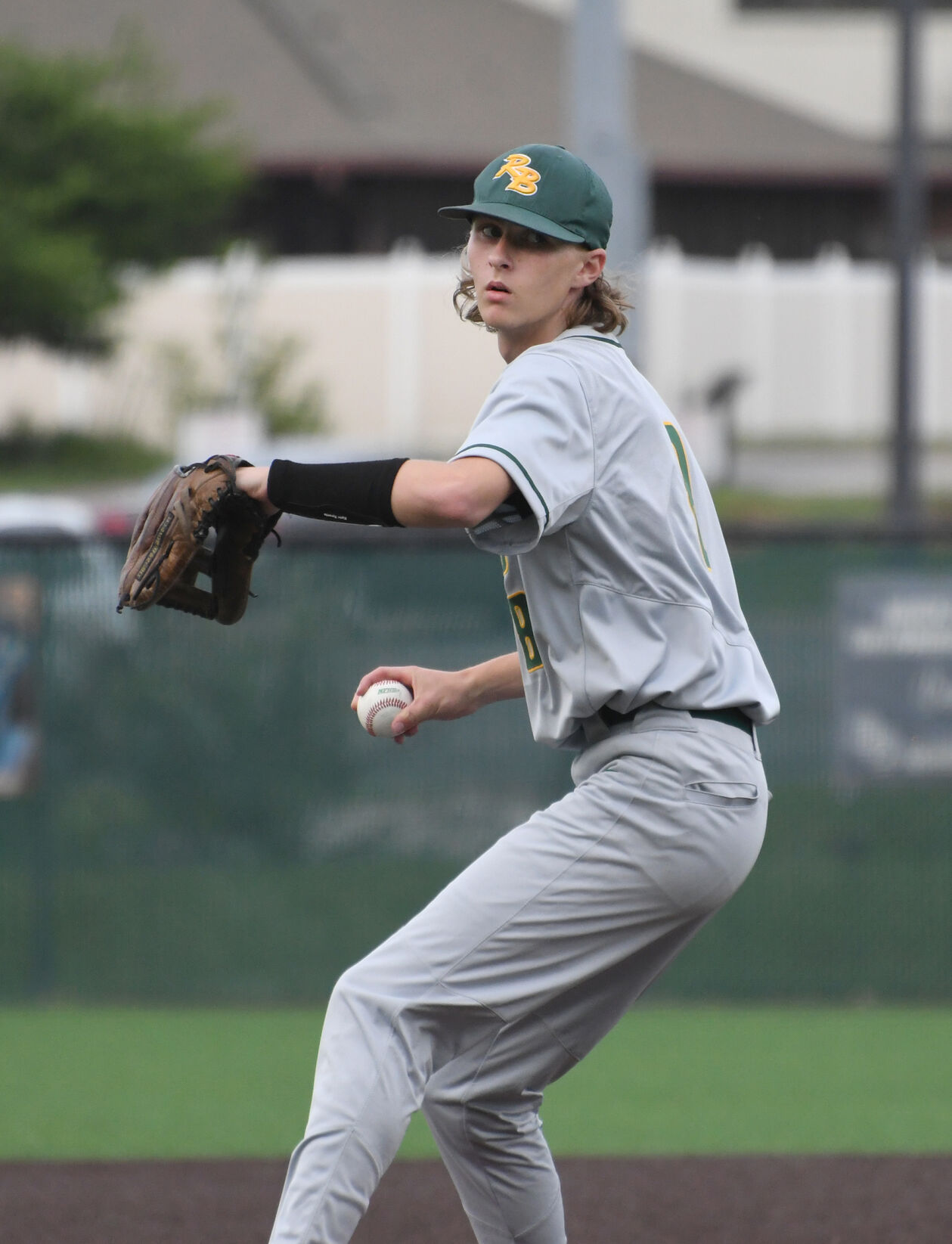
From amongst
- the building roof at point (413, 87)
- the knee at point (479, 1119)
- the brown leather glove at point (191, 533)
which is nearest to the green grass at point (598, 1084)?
the knee at point (479, 1119)

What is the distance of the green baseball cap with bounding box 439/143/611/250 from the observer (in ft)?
10.2

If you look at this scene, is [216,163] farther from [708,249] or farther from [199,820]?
[199,820]

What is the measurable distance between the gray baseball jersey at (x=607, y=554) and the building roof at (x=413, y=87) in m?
27.2

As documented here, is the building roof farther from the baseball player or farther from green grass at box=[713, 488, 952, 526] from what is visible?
the baseball player

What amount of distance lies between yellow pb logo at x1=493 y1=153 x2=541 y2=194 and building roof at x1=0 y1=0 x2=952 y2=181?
27.0m

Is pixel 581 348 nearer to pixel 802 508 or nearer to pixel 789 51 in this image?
pixel 802 508

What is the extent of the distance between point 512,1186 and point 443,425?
25517mm

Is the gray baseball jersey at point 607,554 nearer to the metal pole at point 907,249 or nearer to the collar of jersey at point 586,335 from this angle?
the collar of jersey at point 586,335

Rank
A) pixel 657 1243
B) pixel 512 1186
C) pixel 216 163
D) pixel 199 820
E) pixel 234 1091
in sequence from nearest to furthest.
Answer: pixel 512 1186 < pixel 657 1243 < pixel 234 1091 < pixel 199 820 < pixel 216 163

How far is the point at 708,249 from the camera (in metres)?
32.4

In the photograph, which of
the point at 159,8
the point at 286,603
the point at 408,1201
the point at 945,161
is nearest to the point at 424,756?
the point at 286,603

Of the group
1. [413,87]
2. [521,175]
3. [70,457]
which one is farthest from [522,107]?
[521,175]

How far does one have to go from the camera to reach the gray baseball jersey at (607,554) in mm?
2959

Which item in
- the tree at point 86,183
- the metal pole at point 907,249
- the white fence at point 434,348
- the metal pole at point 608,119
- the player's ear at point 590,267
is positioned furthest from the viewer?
the white fence at point 434,348
